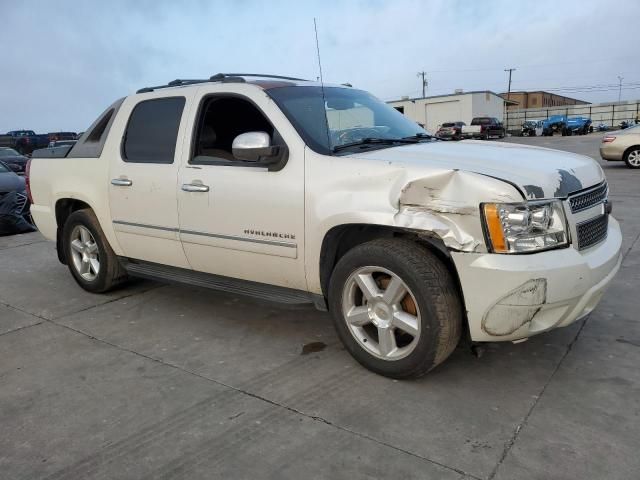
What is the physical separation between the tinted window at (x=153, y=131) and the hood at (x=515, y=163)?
1631mm

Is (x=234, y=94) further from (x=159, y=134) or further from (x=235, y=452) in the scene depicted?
(x=235, y=452)

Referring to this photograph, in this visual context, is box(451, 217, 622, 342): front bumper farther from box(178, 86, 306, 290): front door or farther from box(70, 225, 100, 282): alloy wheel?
box(70, 225, 100, 282): alloy wheel

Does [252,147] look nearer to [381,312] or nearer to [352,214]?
[352,214]

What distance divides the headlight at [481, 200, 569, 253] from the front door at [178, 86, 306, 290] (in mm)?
1177

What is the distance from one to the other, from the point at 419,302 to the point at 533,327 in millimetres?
612

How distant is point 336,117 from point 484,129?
39418mm

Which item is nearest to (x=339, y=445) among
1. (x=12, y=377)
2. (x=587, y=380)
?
(x=587, y=380)

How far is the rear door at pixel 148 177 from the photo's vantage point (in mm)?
4172

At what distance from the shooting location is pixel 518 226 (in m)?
2.78

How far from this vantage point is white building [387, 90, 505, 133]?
55.3m

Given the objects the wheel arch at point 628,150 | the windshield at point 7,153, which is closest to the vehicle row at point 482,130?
the wheel arch at point 628,150

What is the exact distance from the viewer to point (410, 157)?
321 centimetres

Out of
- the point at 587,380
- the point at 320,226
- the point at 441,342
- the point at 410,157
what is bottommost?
the point at 587,380

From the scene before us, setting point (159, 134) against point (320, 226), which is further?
point (159, 134)
